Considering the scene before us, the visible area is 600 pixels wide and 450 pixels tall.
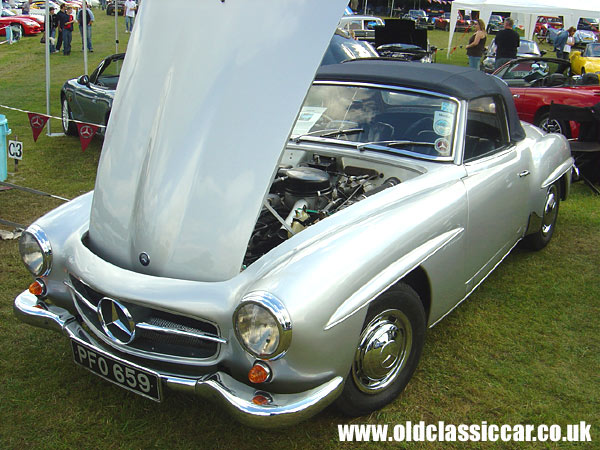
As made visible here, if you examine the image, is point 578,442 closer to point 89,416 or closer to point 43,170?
point 89,416

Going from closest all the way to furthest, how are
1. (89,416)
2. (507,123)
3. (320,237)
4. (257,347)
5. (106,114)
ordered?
1. (257,347)
2. (320,237)
3. (89,416)
4. (507,123)
5. (106,114)

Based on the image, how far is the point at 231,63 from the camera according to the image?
8.64 ft

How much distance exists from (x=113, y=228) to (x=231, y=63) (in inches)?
37.6

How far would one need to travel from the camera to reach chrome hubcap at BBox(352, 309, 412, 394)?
8.37 ft

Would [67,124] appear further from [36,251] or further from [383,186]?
[383,186]

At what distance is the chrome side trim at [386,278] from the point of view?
2.26 m

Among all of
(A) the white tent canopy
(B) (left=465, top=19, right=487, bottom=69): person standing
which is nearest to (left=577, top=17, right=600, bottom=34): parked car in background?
(A) the white tent canopy

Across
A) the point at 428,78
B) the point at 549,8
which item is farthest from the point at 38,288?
the point at 549,8

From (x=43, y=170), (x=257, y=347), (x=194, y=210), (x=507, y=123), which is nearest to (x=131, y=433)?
(x=257, y=347)

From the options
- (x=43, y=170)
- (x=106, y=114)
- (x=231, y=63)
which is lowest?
(x=43, y=170)

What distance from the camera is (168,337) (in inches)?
96.4

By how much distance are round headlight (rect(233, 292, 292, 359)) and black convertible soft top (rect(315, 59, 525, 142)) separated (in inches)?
80.7

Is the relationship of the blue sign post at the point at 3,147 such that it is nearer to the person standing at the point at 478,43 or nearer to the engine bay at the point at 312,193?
the engine bay at the point at 312,193

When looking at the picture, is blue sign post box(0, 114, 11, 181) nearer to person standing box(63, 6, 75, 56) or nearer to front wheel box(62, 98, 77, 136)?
front wheel box(62, 98, 77, 136)
